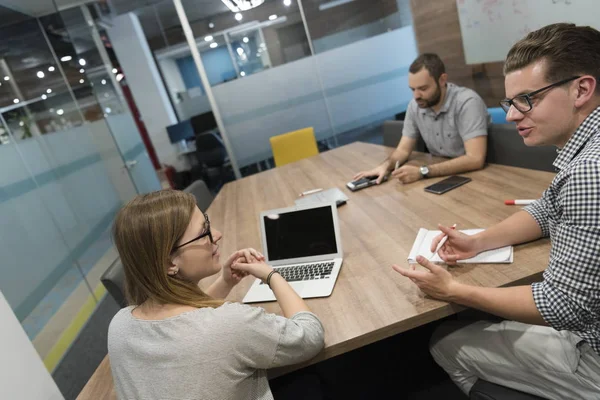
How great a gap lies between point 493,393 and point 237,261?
0.93 meters

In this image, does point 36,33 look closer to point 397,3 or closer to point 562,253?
point 397,3

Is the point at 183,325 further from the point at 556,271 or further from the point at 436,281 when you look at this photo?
the point at 556,271

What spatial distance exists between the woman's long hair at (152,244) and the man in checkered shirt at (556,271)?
698mm

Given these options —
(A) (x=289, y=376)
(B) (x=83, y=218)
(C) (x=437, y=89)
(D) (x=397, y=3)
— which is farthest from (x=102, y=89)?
(A) (x=289, y=376)

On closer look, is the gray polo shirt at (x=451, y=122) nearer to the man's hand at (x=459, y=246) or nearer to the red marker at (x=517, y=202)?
the red marker at (x=517, y=202)

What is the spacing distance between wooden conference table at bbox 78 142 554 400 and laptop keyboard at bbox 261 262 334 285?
0.07m

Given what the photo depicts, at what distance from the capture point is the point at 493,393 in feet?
3.53

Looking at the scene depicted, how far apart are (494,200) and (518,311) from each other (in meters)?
0.80

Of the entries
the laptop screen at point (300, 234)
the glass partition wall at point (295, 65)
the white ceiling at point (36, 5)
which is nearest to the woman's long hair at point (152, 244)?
the laptop screen at point (300, 234)

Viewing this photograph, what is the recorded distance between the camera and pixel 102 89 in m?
4.93

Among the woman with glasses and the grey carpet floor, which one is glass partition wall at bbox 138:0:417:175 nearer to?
the grey carpet floor

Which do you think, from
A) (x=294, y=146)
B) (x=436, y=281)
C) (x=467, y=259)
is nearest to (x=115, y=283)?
(x=436, y=281)

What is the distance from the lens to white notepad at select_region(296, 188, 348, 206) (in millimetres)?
2156

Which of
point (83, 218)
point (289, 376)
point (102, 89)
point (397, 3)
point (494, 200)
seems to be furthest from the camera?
point (102, 89)
